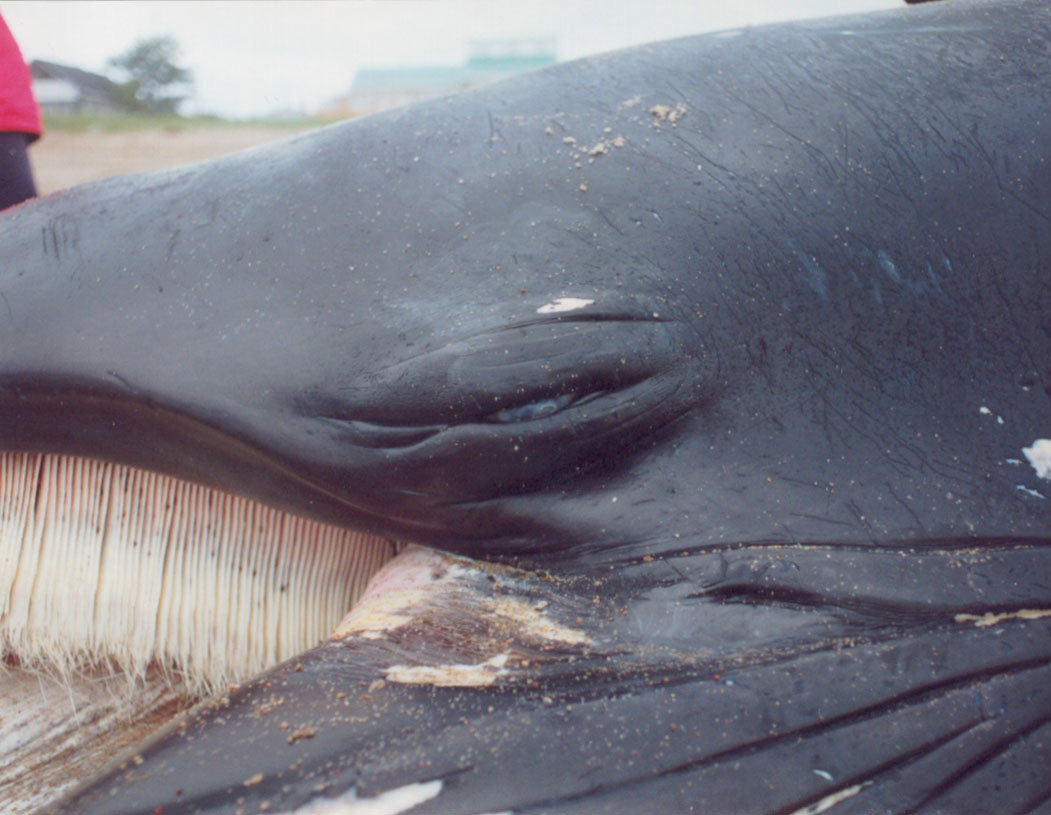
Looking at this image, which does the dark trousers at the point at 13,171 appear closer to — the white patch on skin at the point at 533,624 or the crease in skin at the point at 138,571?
the crease in skin at the point at 138,571

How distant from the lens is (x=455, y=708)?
104 cm

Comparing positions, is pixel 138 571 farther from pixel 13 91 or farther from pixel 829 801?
pixel 13 91

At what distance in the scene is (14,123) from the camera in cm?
218

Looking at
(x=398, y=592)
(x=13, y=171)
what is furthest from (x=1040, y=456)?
(x=13, y=171)

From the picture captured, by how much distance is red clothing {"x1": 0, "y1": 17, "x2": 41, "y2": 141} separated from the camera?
85.2 inches

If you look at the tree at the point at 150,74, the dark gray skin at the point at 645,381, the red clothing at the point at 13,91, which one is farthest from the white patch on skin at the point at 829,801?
the tree at the point at 150,74

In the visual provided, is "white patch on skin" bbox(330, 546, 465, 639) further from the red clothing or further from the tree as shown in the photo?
the tree

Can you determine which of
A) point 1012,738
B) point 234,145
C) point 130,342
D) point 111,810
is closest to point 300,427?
point 130,342

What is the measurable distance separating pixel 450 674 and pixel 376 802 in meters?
0.19

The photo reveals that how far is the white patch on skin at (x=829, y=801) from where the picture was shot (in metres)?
0.96

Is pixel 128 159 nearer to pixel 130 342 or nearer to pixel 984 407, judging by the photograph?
pixel 130 342

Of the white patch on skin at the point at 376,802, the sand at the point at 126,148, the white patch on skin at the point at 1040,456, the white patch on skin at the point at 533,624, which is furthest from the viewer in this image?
the sand at the point at 126,148

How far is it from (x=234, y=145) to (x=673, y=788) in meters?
9.26

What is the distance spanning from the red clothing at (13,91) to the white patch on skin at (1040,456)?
7.28ft
